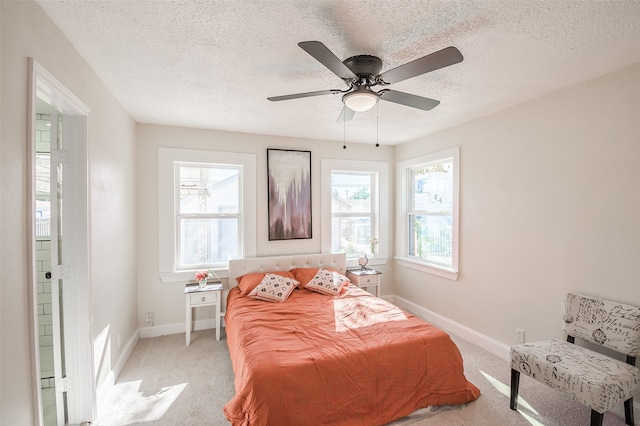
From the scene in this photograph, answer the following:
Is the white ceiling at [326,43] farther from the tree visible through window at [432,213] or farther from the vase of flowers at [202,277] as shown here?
the vase of flowers at [202,277]

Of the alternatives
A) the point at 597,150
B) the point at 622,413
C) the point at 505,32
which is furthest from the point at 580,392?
the point at 505,32

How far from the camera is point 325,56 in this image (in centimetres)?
148

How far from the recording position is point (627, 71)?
2119 mm

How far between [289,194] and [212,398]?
250 cm

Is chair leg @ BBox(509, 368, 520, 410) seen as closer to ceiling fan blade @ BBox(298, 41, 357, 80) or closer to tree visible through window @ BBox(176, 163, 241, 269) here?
ceiling fan blade @ BBox(298, 41, 357, 80)

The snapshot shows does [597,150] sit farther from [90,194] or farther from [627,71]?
[90,194]

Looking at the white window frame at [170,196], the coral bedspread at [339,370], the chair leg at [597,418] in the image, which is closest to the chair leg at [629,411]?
the chair leg at [597,418]

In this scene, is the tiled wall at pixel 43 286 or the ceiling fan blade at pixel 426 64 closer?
the ceiling fan blade at pixel 426 64

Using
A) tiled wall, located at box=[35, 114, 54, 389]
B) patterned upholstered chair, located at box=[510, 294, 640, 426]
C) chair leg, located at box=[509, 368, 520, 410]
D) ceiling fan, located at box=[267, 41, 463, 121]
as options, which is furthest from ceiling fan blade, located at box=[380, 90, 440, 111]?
tiled wall, located at box=[35, 114, 54, 389]

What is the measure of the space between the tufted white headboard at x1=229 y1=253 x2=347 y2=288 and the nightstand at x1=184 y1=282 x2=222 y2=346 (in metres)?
0.33

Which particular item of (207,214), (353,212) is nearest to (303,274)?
(353,212)

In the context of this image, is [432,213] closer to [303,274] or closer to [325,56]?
[303,274]

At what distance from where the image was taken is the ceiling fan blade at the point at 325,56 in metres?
1.36

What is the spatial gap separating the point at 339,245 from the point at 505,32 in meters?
3.30
